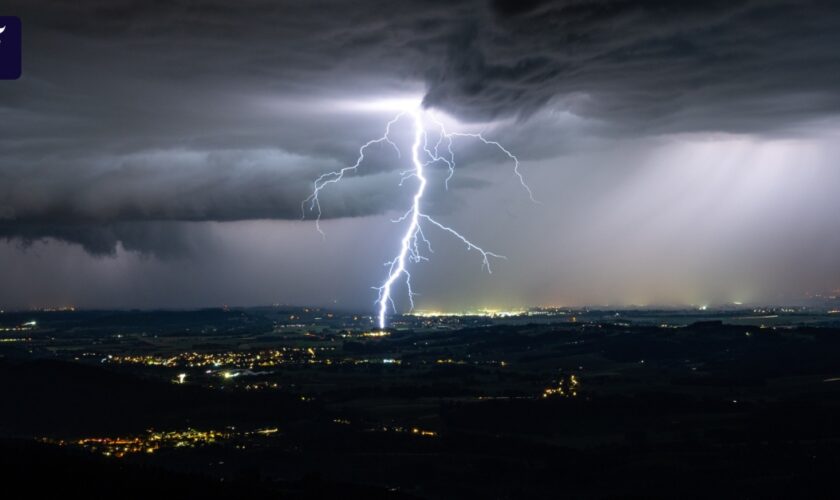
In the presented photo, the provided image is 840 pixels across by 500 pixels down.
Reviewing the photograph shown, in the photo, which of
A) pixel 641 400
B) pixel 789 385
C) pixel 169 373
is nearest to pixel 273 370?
pixel 169 373

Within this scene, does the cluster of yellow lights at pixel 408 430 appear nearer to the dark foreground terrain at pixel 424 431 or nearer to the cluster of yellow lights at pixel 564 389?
the dark foreground terrain at pixel 424 431

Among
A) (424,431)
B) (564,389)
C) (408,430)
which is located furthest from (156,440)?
(564,389)

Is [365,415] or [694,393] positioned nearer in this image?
[365,415]

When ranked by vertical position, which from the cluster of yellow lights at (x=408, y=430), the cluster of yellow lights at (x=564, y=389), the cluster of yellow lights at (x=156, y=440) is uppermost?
the cluster of yellow lights at (x=564, y=389)

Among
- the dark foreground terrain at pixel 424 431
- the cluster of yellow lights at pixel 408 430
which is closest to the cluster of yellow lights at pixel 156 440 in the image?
the dark foreground terrain at pixel 424 431

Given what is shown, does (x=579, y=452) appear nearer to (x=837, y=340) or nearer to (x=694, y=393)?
(x=694, y=393)
